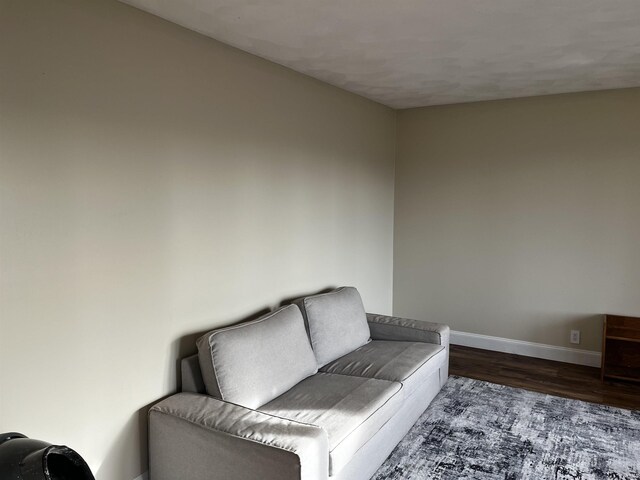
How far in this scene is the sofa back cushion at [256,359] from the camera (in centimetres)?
250

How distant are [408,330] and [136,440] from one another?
2.14 metres

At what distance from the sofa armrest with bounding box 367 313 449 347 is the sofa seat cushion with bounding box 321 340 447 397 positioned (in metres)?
0.08

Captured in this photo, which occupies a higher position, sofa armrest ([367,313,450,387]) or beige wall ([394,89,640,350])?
beige wall ([394,89,640,350])

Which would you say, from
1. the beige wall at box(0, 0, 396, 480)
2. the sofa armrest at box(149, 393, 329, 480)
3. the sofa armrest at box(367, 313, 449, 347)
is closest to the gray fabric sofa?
the sofa armrest at box(149, 393, 329, 480)

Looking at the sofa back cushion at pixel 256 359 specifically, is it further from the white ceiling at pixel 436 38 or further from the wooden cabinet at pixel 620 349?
the wooden cabinet at pixel 620 349

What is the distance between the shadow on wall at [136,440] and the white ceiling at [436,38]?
177cm

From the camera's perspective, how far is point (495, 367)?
4297 mm

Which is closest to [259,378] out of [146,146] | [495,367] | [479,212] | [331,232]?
[146,146]

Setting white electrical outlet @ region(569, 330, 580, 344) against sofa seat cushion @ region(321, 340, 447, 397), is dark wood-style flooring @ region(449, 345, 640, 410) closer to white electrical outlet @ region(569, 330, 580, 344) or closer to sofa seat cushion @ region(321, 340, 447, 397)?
white electrical outlet @ region(569, 330, 580, 344)

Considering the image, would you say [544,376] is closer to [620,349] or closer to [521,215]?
[620,349]

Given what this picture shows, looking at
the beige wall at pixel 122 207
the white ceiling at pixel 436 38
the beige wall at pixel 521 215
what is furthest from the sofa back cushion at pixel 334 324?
the white ceiling at pixel 436 38

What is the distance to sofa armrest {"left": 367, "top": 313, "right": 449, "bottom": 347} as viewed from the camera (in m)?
3.71

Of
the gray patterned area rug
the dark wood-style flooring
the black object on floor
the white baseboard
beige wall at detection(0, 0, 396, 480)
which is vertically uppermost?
beige wall at detection(0, 0, 396, 480)

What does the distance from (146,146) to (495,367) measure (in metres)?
3.48
